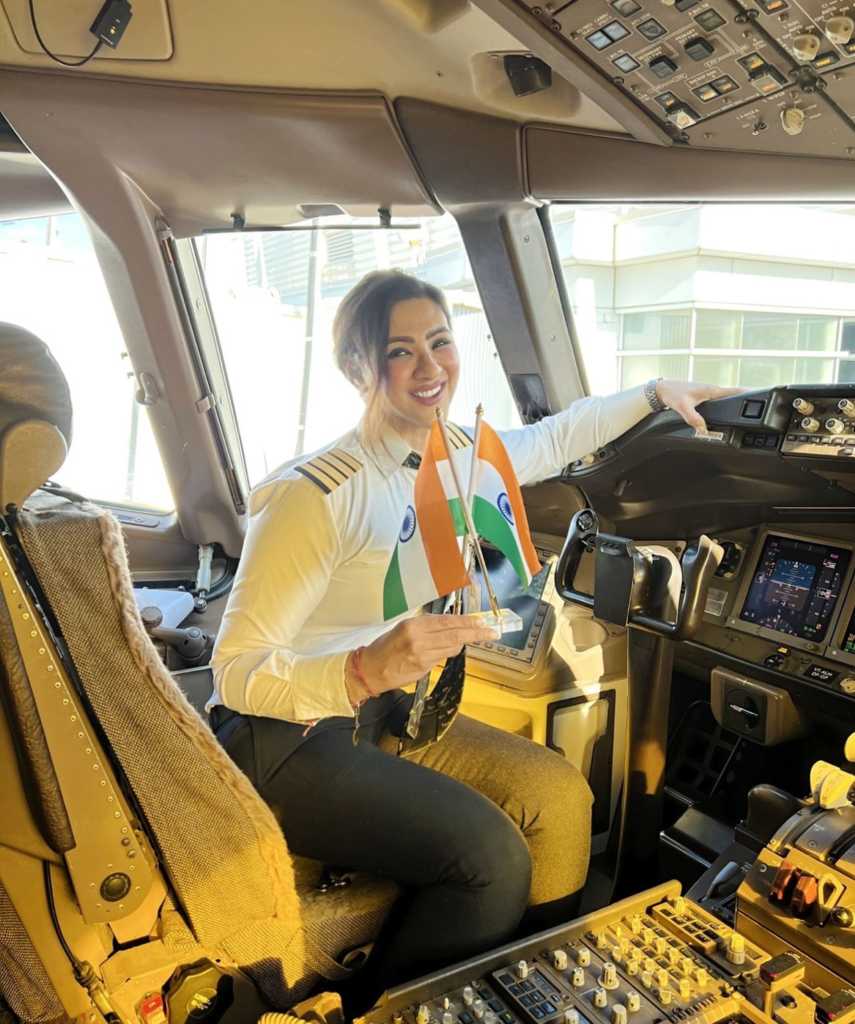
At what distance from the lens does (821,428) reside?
5.05ft

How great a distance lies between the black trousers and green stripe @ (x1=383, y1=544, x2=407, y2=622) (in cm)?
28

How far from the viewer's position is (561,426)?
1985mm

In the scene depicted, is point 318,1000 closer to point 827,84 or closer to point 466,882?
point 466,882

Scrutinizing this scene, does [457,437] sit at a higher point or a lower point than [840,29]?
lower

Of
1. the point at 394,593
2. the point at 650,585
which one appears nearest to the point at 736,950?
the point at 650,585

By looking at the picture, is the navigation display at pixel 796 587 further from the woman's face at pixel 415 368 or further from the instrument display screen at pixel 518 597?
the woman's face at pixel 415 368

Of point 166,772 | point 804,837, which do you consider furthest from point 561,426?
point 166,772

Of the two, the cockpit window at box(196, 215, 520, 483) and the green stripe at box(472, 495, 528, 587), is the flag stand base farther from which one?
the cockpit window at box(196, 215, 520, 483)

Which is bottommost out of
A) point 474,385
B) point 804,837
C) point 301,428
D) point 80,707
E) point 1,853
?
point 804,837

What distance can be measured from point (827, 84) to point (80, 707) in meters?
1.55

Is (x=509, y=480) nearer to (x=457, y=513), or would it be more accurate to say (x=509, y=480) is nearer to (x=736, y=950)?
(x=457, y=513)

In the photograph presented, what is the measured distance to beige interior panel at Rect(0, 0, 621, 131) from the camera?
180cm

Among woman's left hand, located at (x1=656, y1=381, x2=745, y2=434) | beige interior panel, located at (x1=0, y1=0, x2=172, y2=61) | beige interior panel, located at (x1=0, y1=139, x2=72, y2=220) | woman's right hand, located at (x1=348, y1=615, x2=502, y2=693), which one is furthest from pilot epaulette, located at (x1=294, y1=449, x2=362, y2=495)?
beige interior panel, located at (x1=0, y1=139, x2=72, y2=220)

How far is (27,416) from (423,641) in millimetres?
622
